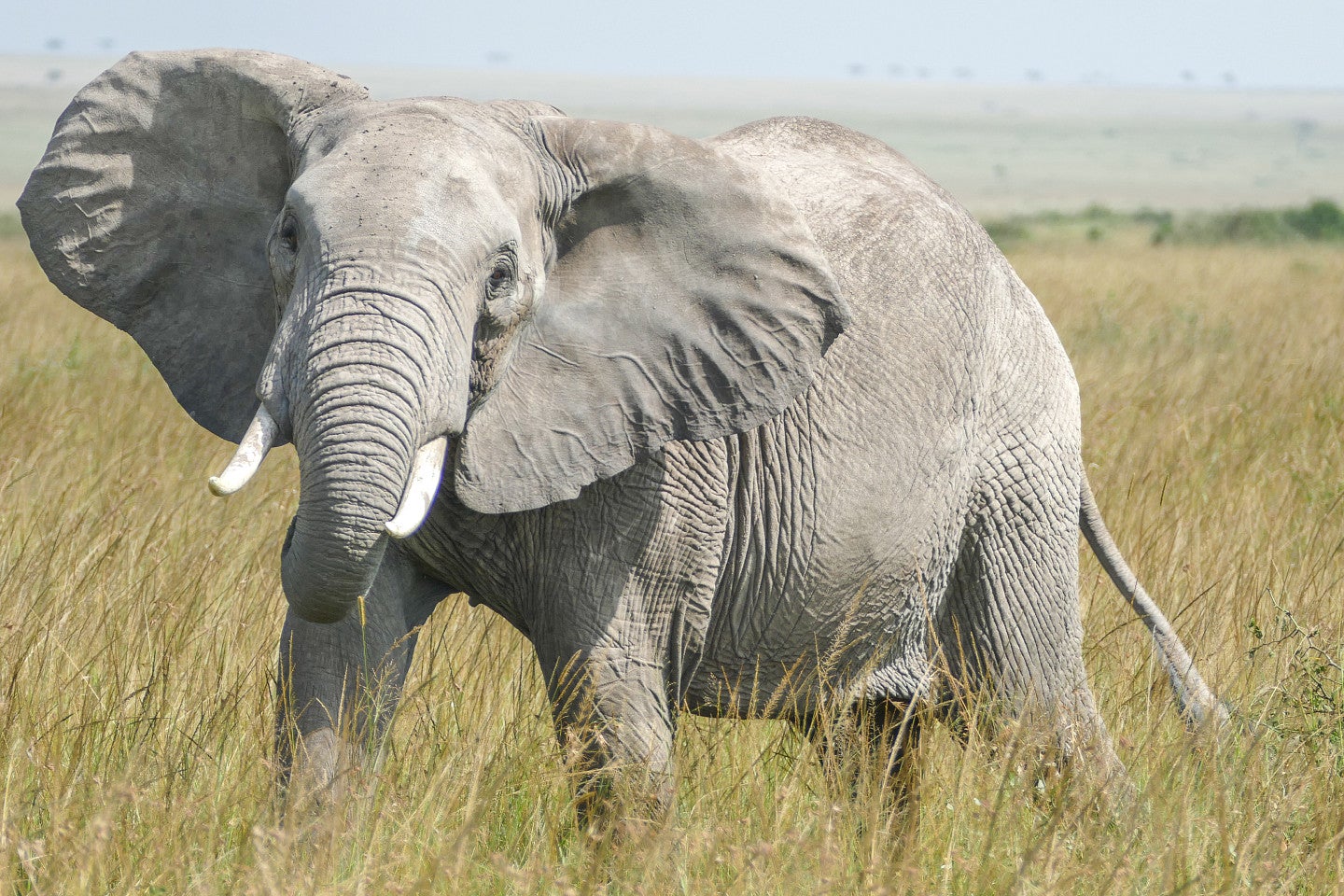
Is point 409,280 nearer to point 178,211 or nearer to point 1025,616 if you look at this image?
point 178,211

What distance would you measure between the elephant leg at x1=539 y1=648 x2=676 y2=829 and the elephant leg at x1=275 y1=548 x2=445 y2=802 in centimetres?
30

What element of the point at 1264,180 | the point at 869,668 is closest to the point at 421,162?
the point at 869,668

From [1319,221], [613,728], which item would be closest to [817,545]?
[613,728]

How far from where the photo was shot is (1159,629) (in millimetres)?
3854

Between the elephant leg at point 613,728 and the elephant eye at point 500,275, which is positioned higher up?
the elephant eye at point 500,275

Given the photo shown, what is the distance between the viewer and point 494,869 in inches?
112

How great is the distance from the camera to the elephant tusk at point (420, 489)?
233cm

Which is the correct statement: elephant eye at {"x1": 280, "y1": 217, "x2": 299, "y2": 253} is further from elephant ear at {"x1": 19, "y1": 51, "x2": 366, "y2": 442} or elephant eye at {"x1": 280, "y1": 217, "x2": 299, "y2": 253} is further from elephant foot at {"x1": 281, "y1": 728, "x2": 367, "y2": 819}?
elephant foot at {"x1": 281, "y1": 728, "x2": 367, "y2": 819}

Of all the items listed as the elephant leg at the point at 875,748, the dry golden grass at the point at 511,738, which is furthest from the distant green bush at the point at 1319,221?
the elephant leg at the point at 875,748

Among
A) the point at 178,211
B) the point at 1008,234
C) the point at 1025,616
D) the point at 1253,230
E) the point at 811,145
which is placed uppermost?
the point at 811,145

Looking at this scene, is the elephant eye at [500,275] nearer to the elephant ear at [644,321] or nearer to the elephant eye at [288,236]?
the elephant ear at [644,321]

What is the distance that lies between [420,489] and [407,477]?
0.14 feet

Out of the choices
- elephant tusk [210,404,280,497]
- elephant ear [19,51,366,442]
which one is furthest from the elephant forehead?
elephant ear [19,51,366,442]

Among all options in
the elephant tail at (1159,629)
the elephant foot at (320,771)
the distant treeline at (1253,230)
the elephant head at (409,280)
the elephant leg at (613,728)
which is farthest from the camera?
the distant treeline at (1253,230)
